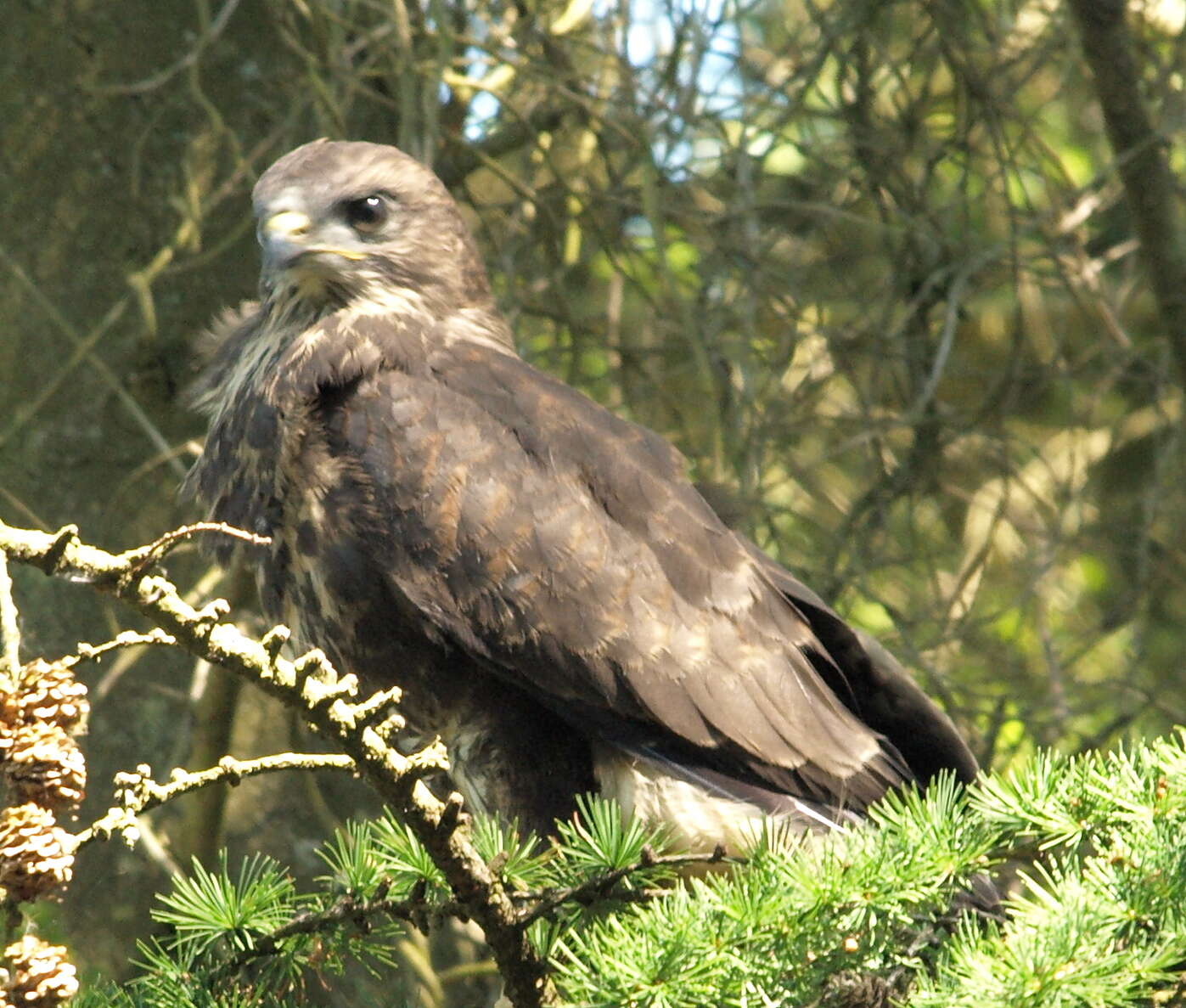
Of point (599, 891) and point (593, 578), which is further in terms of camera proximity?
point (593, 578)

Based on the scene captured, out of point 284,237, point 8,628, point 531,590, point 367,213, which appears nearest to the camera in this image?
point 8,628

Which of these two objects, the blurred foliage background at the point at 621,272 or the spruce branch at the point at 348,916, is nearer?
the spruce branch at the point at 348,916

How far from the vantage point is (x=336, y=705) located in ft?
4.96

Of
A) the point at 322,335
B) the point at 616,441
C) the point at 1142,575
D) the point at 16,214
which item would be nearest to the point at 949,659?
the point at 1142,575

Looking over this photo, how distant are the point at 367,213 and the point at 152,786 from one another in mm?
1974

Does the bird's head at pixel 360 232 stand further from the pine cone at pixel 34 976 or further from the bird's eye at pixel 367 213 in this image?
the pine cone at pixel 34 976

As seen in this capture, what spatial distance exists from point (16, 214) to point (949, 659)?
2567 millimetres

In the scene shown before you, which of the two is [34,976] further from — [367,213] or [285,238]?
[367,213]

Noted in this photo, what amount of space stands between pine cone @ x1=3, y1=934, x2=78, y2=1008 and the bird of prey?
1.32m

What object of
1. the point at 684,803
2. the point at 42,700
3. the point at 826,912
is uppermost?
the point at 42,700

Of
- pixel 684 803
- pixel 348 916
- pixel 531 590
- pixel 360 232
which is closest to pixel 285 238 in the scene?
pixel 360 232

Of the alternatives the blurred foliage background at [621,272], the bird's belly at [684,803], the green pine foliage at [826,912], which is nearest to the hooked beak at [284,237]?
the blurred foliage background at [621,272]

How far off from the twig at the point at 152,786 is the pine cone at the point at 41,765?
1.5 inches

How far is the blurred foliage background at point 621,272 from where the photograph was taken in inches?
137
